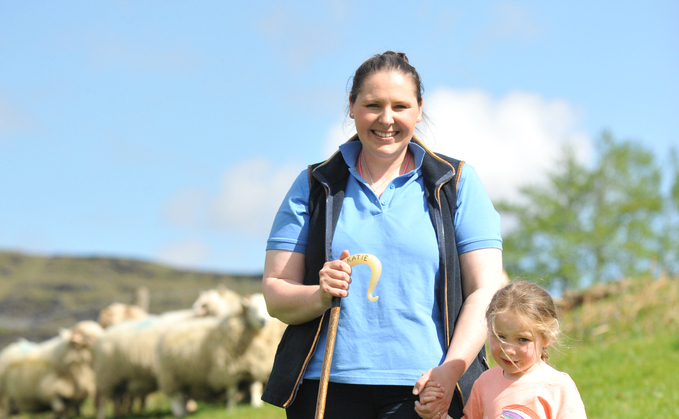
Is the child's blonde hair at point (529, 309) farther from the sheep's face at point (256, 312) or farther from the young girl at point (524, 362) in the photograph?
the sheep's face at point (256, 312)

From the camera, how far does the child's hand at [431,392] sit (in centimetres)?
199

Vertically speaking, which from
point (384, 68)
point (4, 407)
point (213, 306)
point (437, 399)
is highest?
point (384, 68)

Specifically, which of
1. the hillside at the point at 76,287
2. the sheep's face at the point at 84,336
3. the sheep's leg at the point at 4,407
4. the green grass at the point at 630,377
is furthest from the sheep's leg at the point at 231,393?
the hillside at the point at 76,287

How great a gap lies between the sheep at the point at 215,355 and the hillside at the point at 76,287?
6.60 meters

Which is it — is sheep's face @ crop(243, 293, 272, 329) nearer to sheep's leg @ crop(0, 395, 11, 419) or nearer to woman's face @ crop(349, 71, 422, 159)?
sheep's leg @ crop(0, 395, 11, 419)

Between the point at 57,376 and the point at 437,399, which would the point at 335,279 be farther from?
the point at 57,376

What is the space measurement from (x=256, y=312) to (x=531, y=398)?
720 centimetres

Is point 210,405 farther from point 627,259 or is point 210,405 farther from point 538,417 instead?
point 627,259

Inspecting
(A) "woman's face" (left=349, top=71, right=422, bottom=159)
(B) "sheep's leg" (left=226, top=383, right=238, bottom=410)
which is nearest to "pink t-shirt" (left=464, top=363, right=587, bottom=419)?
(A) "woman's face" (left=349, top=71, right=422, bottom=159)

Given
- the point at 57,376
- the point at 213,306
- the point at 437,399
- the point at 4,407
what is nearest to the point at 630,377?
the point at 437,399

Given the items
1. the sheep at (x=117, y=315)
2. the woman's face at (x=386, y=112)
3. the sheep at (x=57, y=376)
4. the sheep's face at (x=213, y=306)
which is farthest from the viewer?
the sheep at (x=117, y=315)

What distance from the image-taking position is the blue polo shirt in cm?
211

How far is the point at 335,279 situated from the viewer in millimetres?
2043

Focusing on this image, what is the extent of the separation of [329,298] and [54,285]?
22.2 m
